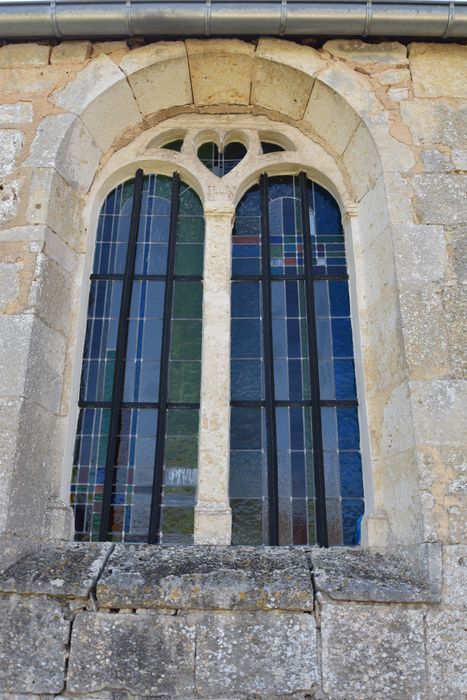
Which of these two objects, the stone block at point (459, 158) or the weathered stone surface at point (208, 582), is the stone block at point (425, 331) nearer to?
the stone block at point (459, 158)

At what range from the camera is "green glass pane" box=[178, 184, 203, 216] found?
4266 mm

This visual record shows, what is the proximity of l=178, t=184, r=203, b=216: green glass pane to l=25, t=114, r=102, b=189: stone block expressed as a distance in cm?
65

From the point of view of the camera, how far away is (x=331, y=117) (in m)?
4.09

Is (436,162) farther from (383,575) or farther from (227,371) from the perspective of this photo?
(383,575)

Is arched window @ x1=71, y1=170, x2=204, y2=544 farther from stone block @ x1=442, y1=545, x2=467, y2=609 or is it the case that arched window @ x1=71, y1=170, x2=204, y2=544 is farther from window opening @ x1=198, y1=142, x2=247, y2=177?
stone block @ x1=442, y1=545, x2=467, y2=609

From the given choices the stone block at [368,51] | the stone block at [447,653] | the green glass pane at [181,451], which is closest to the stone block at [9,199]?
the green glass pane at [181,451]

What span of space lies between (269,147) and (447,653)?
3.33 m

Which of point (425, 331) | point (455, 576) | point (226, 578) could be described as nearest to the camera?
point (455, 576)

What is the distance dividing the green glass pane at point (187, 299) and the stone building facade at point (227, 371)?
165 mm

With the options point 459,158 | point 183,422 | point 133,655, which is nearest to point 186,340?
point 183,422

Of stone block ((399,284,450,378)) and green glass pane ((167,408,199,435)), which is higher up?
stone block ((399,284,450,378))

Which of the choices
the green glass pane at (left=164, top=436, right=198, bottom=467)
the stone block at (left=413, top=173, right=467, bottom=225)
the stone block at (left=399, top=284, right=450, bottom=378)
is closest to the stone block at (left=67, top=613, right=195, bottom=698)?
the green glass pane at (left=164, top=436, right=198, bottom=467)

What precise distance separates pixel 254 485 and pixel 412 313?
4.24 feet

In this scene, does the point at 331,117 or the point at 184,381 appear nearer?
the point at 184,381
